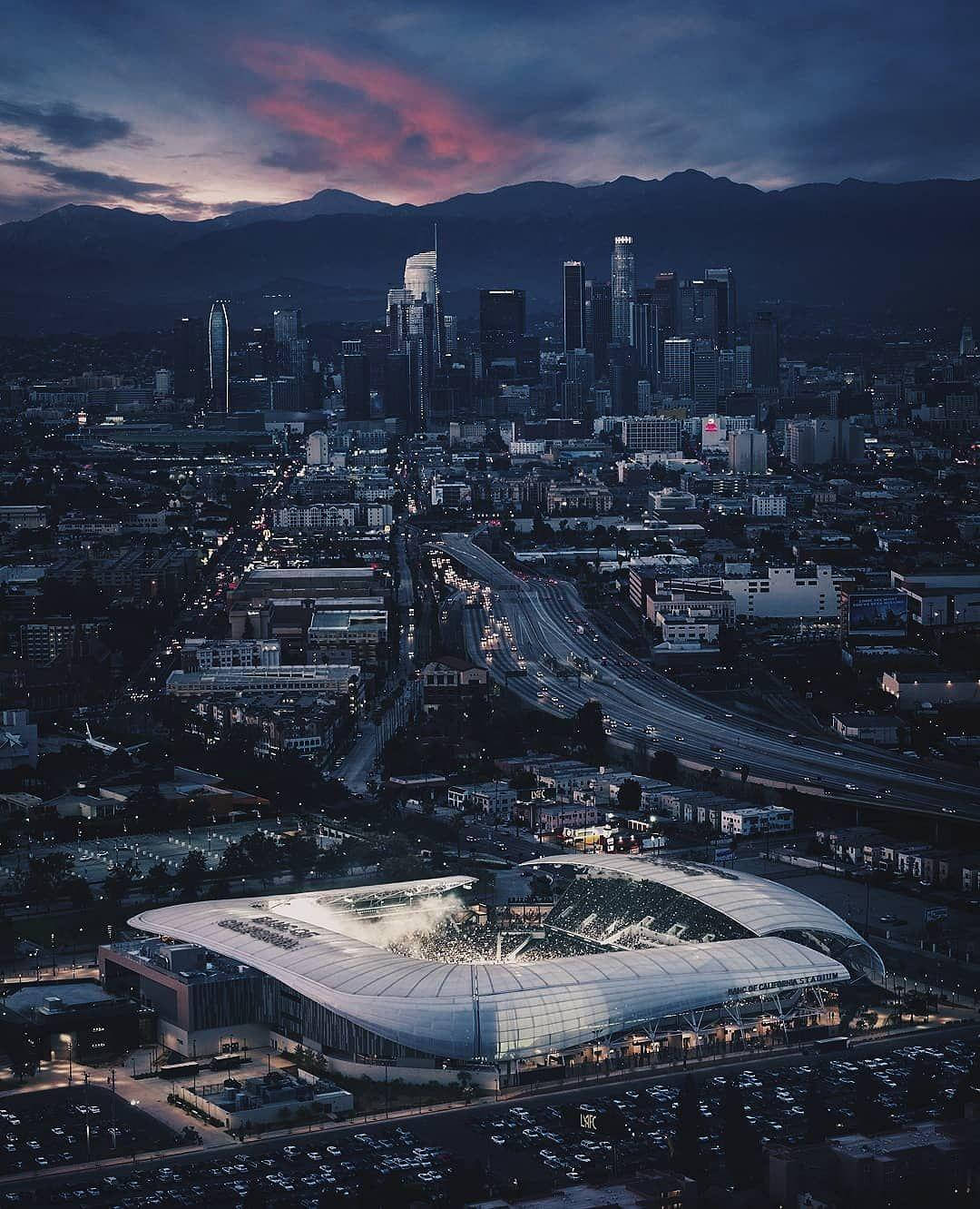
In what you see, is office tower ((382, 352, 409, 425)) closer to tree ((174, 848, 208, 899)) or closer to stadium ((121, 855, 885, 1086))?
tree ((174, 848, 208, 899))

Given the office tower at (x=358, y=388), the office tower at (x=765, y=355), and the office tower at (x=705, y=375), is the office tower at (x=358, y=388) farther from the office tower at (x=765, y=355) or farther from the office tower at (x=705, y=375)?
the office tower at (x=765, y=355)

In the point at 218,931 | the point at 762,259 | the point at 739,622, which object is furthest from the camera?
the point at 762,259

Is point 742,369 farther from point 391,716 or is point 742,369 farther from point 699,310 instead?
point 391,716

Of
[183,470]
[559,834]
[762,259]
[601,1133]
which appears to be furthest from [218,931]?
[762,259]

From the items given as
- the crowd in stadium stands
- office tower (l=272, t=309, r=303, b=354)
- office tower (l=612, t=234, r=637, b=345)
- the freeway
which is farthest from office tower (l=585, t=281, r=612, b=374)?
the crowd in stadium stands

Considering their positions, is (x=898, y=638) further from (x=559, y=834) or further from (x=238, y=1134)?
(x=238, y=1134)

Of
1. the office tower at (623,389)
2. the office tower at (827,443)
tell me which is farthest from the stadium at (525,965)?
the office tower at (623,389)

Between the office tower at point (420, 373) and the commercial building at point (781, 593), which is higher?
the office tower at point (420, 373)
